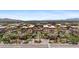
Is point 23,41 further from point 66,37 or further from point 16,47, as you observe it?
point 66,37

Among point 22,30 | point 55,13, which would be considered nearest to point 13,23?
point 22,30

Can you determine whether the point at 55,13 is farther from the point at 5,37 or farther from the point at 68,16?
the point at 5,37
